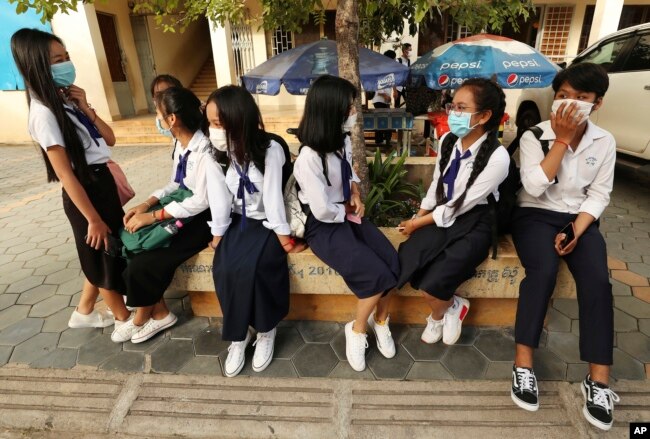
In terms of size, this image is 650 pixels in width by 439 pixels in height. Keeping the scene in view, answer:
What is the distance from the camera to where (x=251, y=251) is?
2.13 m

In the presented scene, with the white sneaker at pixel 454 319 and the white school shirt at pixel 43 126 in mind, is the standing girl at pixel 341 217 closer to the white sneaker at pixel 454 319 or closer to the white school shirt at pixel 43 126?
the white sneaker at pixel 454 319

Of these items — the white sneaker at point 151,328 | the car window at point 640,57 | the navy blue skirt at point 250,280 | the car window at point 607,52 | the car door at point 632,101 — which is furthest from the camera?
the car window at point 607,52

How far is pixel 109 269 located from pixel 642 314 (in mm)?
3360

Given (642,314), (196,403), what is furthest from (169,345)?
(642,314)

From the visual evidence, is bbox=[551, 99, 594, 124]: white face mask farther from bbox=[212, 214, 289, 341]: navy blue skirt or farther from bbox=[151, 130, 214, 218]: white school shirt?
bbox=[151, 130, 214, 218]: white school shirt

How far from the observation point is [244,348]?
2.25 m

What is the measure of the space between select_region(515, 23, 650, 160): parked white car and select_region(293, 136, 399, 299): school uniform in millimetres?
3666

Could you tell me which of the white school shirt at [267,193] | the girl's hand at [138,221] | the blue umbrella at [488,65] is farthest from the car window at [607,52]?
the girl's hand at [138,221]

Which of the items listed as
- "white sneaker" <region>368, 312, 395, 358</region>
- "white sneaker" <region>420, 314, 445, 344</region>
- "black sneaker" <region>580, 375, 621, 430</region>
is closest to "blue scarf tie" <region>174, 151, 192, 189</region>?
"white sneaker" <region>368, 312, 395, 358</region>

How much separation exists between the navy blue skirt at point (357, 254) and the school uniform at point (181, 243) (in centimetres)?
65

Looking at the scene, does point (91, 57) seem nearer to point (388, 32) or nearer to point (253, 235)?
point (388, 32)

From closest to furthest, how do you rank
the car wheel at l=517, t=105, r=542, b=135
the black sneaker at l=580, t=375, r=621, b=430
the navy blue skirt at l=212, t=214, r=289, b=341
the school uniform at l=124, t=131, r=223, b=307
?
the black sneaker at l=580, t=375, r=621, b=430
the navy blue skirt at l=212, t=214, r=289, b=341
the school uniform at l=124, t=131, r=223, b=307
the car wheel at l=517, t=105, r=542, b=135

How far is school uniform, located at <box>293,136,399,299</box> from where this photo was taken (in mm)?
2057

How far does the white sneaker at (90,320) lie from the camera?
2535 millimetres
